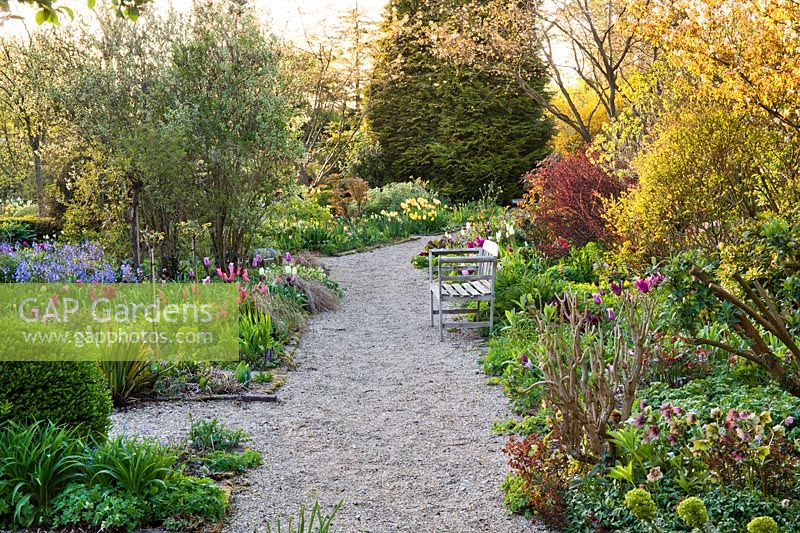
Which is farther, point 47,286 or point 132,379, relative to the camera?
point 47,286

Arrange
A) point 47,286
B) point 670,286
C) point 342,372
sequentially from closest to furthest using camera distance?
point 670,286 < point 342,372 < point 47,286

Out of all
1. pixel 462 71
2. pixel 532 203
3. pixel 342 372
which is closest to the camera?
pixel 342 372

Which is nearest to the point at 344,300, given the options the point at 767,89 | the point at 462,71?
the point at 767,89

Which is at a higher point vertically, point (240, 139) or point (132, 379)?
point (240, 139)

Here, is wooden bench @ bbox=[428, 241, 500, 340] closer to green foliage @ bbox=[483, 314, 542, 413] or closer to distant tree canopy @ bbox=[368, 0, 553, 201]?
green foliage @ bbox=[483, 314, 542, 413]

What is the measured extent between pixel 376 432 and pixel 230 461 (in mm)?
1114

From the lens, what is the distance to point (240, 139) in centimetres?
898

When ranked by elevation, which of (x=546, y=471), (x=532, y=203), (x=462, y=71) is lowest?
(x=546, y=471)

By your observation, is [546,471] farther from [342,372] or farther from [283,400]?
[342,372]

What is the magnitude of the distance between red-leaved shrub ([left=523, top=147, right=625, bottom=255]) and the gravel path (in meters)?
2.84

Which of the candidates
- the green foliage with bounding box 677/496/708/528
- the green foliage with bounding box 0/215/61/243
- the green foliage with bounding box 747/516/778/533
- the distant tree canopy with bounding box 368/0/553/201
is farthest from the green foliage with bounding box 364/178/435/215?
the green foliage with bounding box 747/516/778/533

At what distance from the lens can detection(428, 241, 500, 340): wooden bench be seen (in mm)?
7871

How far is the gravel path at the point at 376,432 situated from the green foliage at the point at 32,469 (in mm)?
803

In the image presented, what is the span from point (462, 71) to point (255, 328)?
14322 mm
